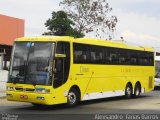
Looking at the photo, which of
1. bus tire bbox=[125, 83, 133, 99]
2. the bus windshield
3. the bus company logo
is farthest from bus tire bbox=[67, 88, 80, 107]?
bus tire bbox=[125, 83, 133, 99]

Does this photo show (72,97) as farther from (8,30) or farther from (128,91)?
(8,30)

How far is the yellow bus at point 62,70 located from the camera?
1820 centimetres

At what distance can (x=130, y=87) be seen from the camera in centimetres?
2567

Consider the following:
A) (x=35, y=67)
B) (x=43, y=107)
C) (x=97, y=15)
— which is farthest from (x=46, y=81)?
(x=97, y=15)

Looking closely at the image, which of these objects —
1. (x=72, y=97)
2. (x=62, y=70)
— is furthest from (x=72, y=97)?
(x=62, y=70)

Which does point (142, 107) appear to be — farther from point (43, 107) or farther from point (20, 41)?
point (20, 41)

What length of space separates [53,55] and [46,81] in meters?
1.05

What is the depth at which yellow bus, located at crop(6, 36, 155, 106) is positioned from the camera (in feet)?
59.7

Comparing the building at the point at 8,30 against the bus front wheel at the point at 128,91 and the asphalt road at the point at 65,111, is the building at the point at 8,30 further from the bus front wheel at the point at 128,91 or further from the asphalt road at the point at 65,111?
the asphalt road at the point at 65,111

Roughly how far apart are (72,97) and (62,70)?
1446mm

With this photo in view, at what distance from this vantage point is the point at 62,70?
18.9 meters

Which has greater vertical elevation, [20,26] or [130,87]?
[20,26]

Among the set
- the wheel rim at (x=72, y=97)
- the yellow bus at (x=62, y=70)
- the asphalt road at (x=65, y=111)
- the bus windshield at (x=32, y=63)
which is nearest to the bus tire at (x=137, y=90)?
the yellow bus at (x=62, y=70)

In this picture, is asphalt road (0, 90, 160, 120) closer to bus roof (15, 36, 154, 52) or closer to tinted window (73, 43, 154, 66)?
tinted window (73, 43, 154, 66)
